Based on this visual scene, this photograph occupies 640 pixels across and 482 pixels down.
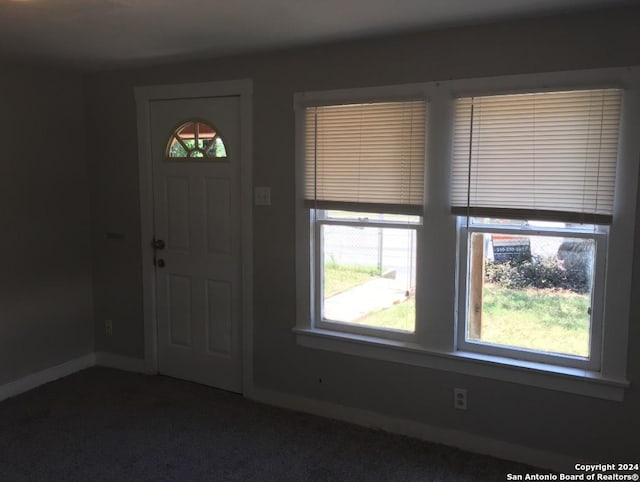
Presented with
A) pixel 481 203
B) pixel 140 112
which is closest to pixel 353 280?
pixel 481 203

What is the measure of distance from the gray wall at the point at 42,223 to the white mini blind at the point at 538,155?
2798mm

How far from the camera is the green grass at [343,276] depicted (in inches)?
124

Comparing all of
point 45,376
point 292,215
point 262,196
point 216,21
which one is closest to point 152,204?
point 262,196

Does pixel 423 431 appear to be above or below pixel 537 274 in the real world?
below

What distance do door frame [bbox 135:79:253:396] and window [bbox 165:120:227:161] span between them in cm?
18

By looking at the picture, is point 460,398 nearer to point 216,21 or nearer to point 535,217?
point 535,217

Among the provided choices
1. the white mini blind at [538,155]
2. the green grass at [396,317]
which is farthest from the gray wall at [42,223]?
the white mini blind at [538,155]

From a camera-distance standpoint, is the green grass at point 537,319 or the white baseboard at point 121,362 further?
the white baseboard at point 121,362

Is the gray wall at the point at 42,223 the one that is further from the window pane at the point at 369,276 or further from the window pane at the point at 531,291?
the window pane at the point at 531,291

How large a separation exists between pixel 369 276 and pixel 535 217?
0.98m

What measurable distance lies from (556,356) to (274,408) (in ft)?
5.67

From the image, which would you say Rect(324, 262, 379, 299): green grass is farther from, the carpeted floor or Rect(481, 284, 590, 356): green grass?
the carpeted floor

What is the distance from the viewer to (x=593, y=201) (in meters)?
2.50

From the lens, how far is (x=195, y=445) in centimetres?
300
